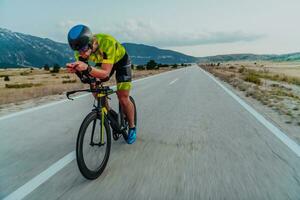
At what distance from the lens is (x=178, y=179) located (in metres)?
3.51

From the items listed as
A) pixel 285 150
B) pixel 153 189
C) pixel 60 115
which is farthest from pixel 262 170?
pixel 60 115

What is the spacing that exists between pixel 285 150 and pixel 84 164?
3.12m

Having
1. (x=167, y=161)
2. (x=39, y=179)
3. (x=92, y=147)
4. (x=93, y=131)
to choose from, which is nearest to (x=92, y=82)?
(x=93, y=131)

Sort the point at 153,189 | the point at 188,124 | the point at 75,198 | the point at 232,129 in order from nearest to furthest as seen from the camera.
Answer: the point at 75,198, the point at 153,189, the point at 232,129, the point at 188,124

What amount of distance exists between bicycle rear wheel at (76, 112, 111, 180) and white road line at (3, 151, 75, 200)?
520mm

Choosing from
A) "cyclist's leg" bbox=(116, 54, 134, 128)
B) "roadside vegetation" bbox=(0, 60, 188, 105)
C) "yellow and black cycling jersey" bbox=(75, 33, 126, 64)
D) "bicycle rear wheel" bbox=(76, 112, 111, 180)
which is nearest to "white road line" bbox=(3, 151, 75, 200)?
"bicycle rear wheel" bbox=(76, 112, 111, 180)

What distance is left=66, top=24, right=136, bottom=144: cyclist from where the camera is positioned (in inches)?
133

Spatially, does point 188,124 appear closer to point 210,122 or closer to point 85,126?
point 210,122

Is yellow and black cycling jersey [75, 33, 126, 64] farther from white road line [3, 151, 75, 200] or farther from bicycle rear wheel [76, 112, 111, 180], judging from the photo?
white road line [3, 151, 75, 200]

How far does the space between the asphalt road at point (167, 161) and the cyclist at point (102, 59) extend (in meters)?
0.81

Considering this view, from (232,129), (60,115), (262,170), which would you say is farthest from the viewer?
(60,115)

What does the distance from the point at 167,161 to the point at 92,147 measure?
3.56 feet

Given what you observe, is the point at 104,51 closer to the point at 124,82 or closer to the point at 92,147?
the point at 124,82

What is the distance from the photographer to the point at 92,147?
374 cm
